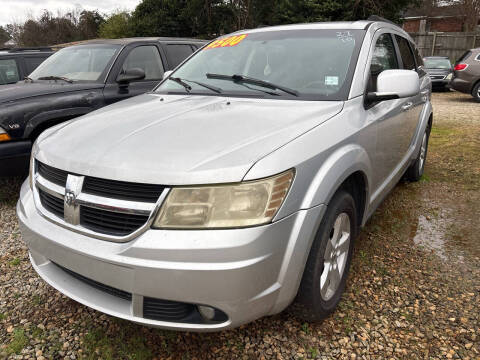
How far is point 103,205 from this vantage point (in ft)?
Answer: 5.56

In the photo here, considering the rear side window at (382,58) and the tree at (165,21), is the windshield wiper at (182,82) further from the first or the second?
the tree at (165,21)

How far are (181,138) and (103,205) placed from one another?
19.2 inches

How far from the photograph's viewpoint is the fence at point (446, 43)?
20344 millimetres

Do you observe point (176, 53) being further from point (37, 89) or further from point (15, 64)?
point (15, 64)

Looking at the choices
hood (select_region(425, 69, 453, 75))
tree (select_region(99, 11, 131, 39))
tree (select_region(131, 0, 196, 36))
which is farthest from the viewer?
tree (select_region(99, 11, 131, 39))

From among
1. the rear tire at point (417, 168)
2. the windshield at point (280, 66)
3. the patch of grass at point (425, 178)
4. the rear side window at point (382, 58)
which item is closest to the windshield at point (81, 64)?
the windshield at point (280, 66)

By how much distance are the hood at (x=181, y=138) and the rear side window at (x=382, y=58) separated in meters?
0.55

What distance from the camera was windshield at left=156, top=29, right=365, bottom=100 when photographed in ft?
8.20

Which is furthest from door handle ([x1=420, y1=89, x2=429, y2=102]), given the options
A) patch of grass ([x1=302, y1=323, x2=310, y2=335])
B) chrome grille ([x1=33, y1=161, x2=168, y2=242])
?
chrome grille ([x1=33, y1=161, x2=168, y2=242])

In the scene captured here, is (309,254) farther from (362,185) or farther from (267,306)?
(362,185)

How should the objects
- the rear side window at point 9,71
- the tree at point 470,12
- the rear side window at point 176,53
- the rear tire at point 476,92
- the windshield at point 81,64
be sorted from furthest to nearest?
the tree at point 470,12
the rear tire at point 476,92
the rear side window at point 9,71
the rear side window at point 176,53
the windshield at point 81,64

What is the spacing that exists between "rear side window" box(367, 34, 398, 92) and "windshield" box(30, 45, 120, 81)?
3127 millimetres

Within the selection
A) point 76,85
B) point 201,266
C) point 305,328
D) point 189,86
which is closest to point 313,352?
point 305,328

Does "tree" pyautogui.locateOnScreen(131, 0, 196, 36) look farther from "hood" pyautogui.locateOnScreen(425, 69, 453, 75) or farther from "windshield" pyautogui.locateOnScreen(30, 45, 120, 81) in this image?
"windshield" pyautogui.locateOnScreen(30, 45, 120, 81)
